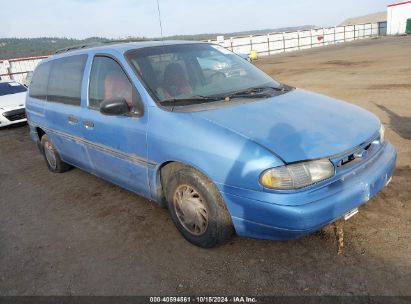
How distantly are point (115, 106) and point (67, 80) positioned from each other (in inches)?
62.7

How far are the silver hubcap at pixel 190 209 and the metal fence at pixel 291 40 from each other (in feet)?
77.4

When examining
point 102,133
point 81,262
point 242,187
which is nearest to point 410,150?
point 242,187

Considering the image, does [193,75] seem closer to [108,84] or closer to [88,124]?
[108,84]

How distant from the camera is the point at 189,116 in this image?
3006mm

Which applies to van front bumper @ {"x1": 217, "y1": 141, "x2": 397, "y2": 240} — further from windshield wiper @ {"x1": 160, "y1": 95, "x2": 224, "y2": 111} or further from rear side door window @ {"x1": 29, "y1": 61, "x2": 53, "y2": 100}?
rear side door window @ {"x1": 29, "y1": 61, "x2": 53, "y2": 100}

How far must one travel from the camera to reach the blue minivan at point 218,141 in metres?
2.56

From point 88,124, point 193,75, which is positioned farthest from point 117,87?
point 193,75

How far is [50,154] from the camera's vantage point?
18.3 ft

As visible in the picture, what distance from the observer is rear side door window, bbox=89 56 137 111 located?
3457 mm

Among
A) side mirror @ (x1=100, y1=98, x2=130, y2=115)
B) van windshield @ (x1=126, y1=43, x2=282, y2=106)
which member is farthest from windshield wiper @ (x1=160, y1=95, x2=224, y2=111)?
side mirror @ (x1=100, y1=98, x2=130, y2=115)

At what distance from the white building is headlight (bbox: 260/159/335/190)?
4979cm

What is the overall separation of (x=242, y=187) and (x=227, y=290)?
0.76 m

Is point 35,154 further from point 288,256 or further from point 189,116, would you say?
point 288,256

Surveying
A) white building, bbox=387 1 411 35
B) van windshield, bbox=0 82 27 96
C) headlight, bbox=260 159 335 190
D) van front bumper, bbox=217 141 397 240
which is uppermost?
white building, bbox=387 1 411 35
